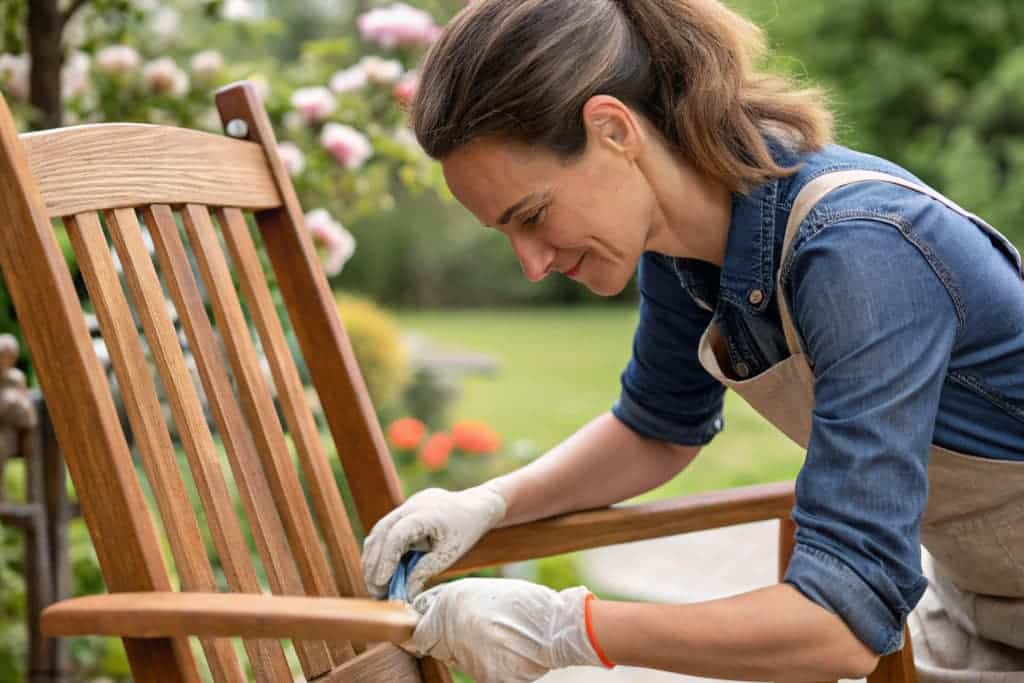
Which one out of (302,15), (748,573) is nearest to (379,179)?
(748,573)

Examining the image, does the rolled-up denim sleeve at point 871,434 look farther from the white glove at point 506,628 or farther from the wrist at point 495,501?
the wrist at point 495,501

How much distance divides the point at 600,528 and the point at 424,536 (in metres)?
0.23

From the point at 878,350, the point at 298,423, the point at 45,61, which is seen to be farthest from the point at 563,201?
the point at 45,61

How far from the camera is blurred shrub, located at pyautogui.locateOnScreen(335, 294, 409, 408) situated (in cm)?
419

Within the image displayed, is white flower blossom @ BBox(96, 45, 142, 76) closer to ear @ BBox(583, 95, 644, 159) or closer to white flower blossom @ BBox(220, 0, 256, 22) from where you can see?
white flower blossom @ BBox(220, 0, 256, 22)

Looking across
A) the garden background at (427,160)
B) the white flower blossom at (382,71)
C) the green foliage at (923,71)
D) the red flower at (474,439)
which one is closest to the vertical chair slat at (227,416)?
the garden background at (427,160)

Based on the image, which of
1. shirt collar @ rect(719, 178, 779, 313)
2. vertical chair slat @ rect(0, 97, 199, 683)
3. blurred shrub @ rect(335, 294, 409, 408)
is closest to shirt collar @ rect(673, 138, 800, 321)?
shirt collar @ rect(719, 178, 779, 313)

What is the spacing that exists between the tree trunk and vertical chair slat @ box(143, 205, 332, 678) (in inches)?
42.0

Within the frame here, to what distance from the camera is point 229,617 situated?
1134mm

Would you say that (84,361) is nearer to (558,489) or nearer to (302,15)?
(558,489)

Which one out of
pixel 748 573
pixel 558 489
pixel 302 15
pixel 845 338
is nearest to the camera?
pixel 845 338

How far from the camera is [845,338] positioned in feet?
3.74

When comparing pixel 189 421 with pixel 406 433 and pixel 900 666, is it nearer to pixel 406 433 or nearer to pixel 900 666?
pixel 900 666

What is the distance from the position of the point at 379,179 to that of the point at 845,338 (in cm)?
185
